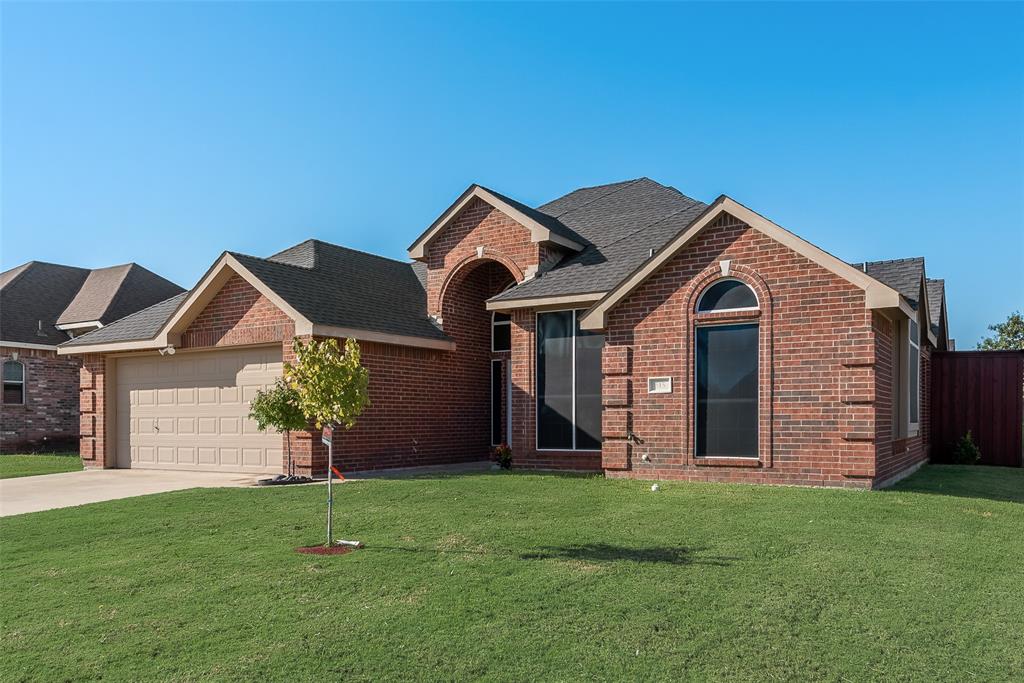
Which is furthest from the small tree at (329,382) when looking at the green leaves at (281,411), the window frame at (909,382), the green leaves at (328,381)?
the window frame at (909,382)

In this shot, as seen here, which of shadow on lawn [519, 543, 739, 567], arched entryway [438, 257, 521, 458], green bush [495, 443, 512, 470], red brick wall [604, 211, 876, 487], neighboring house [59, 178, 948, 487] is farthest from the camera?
arched entryway [438, 257, 521, 458]

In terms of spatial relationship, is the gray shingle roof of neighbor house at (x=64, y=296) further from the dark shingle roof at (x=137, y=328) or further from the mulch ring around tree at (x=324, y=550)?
the mulch ring around tree at (x=324, y=550)

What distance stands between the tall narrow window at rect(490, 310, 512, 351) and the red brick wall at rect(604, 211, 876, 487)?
618 cm

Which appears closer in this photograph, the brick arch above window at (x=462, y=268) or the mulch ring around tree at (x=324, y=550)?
the mulch ring around tree at (x=324, y=550)

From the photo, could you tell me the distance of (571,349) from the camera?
16234 millimetres

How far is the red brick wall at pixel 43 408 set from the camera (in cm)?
2555

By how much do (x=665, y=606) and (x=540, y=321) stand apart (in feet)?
34.7

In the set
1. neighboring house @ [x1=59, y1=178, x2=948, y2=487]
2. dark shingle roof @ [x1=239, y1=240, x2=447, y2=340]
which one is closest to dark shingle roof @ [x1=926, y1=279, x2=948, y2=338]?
neighboring house @ [x1=59, y1=178, x2=948, y2=487]

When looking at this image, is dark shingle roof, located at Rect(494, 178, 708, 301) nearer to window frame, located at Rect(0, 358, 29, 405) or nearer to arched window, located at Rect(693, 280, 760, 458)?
arched window, located at Rect(693, 280, 760, 458)

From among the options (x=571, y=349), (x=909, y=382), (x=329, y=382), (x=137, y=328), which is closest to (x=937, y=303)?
(x=909, y=382)

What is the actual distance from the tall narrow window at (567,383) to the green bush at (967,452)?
951 cm

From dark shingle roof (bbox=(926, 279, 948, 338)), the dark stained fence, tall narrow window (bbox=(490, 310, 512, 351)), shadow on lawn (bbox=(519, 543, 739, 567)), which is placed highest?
dark shingle roof (bbox=(926, 279, 948, 338))

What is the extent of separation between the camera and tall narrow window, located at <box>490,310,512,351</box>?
66.4 ft

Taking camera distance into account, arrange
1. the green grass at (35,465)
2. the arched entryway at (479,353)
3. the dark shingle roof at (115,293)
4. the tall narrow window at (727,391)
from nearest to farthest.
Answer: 1. the tall narrow window at (727,391)
2. the green grass at (35,465)
3. the arched entryway at (479,353)
4. the dark shingle roof at (115,293)
